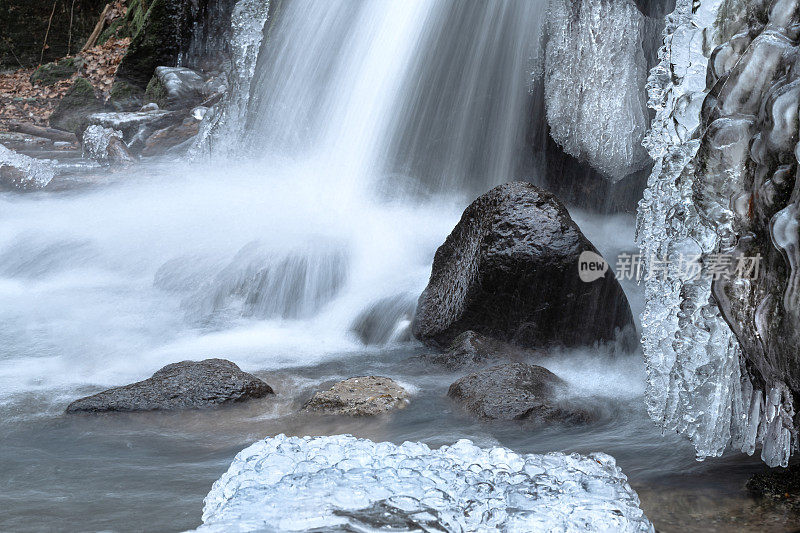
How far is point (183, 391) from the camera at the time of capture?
3.68 m

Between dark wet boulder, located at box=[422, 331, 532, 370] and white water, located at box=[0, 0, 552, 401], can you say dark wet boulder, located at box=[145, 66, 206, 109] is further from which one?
dark wet boulder, located at box=[422, 331, 532, 370]

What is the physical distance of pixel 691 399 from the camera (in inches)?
95.8

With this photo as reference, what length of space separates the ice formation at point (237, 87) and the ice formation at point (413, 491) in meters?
6.59

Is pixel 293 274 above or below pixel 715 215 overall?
below

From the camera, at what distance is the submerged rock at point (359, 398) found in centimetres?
354

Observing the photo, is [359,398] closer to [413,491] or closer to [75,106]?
[413,491]

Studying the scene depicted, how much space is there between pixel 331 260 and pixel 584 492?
3.71 m

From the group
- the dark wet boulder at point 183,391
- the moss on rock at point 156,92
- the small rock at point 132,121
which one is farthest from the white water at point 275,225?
the moss on rock at point 156,92

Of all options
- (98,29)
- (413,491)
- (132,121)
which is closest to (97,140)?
(132,121)

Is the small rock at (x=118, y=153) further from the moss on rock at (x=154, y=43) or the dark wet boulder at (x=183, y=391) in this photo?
the dark wet boulder at (x=183, y=391)

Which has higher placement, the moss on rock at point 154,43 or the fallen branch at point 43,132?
the moss on rock at point 154,43

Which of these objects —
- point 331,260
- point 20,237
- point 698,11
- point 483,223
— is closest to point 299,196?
point 331,260

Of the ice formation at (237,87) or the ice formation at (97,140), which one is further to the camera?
the ice formation at (97,140)

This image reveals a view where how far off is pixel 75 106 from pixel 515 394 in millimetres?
9463
